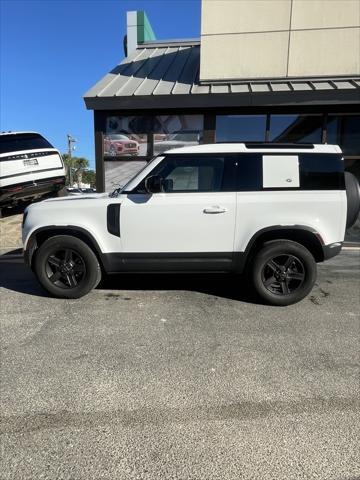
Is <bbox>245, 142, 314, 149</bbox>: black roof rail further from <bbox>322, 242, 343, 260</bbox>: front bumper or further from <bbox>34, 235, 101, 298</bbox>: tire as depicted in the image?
<bbox>34, 235, 101, 298</bbox>: tire

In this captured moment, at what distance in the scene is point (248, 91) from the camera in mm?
8414

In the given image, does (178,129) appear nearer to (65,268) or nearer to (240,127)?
(240,127)

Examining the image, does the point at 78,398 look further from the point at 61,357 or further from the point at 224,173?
the point at 224,173

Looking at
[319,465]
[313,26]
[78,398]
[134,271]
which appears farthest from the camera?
[313,26]

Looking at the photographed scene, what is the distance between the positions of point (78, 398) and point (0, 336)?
151 cm

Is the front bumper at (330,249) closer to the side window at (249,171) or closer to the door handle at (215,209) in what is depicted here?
the side window at (249,171)

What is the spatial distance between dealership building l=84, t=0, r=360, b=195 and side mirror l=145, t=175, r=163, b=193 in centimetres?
430

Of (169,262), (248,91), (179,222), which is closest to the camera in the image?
(179,222)

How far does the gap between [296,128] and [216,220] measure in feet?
18.2

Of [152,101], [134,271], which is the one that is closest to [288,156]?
[134,271]

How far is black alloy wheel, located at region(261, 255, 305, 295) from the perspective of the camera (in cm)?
469

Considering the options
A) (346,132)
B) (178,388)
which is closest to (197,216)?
(178,388)

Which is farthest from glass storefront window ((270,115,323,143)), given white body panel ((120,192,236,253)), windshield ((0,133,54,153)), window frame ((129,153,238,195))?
windshield ((0,133,54,153))

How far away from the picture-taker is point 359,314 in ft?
14.9
